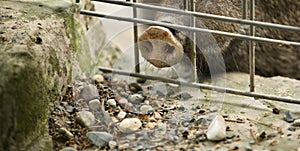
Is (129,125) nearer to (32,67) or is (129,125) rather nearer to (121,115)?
(121,115)

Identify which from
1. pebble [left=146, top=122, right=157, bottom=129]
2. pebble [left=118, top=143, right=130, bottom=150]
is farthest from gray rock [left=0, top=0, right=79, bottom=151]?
pebble [left=146, top=122, right=157, bottom=129]

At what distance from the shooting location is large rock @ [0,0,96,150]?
89.5 inches

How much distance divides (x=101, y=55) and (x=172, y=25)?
0.60 meters

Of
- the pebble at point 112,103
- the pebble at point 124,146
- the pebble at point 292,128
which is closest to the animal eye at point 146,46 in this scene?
the pebble at point 112,103

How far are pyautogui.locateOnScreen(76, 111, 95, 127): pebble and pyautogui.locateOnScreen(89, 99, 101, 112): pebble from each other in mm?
60

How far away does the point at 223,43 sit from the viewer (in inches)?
119

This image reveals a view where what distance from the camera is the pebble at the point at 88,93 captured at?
107 inches

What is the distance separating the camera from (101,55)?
3273 millimetres

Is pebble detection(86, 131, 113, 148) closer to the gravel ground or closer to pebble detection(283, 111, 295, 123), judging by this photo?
the gravel ground

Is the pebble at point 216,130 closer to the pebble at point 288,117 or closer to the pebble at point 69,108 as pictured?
the pebble at point 288,117

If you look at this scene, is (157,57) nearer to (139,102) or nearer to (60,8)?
(139,102)

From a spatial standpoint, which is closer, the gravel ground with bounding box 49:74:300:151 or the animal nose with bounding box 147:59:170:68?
the gravel ground with bounding box 49:74:300:151

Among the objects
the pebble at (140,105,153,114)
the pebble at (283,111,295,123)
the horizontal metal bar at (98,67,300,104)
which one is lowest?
the pebble at (283,111,295,123)

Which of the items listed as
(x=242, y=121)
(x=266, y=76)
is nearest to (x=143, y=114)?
(x=242, y=121)
